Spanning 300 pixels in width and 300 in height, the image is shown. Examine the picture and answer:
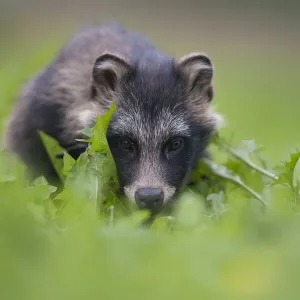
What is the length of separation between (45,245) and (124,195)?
217 cm

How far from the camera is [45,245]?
4105 mm

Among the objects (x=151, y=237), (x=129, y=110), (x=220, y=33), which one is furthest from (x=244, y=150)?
(x=220, y=33)

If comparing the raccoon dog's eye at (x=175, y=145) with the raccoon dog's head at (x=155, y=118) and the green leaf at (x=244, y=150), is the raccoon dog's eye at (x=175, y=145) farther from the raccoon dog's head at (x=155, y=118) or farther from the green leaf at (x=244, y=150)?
the green leaf at (x=244, y=150)

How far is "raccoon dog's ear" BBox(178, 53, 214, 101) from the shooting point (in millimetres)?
6863

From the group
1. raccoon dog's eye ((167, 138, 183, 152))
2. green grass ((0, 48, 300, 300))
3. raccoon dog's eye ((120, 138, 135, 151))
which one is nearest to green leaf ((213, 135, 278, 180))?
green grass ((0, 48, 300, 300))

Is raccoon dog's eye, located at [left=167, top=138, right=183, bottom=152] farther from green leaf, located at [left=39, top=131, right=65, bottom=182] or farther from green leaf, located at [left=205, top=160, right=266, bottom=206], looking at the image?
green leaf, located at [left=39, top=131, right=65, bottom=182]

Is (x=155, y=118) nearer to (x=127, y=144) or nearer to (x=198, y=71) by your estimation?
(x=127, y=144)

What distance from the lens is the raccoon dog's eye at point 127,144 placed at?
256 inches

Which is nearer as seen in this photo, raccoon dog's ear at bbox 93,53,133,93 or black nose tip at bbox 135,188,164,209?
black nose tip at bbox 135,188,164,209

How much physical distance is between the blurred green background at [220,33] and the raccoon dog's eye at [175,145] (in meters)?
8.40

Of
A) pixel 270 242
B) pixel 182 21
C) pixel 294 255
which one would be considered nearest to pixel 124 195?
pixel 270 242

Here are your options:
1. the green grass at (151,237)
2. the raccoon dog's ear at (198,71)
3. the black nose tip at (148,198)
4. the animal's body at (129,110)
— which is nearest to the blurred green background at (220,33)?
the animal's body at (129,110)

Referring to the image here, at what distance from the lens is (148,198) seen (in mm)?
6031

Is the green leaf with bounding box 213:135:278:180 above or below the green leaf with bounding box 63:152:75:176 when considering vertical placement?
below
